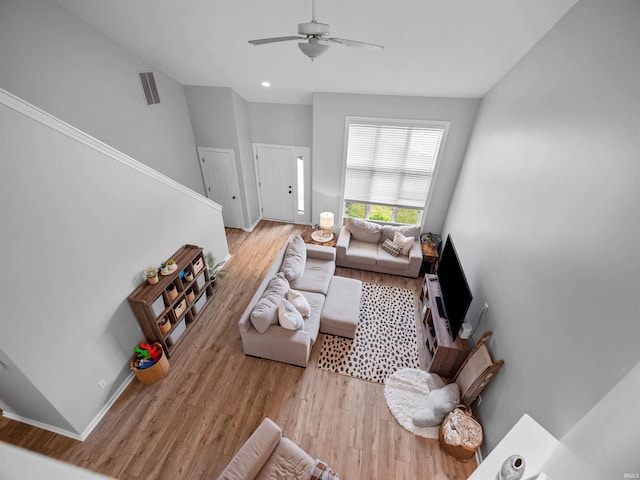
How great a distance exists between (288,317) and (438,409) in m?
1.82

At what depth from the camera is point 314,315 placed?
3592mm

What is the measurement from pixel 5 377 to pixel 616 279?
4.56 metres

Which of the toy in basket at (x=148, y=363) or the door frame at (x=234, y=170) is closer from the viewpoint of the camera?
the toy in basket at (x=148, y=363)

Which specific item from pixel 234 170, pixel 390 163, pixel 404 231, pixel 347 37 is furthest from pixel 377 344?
pixel 234 170

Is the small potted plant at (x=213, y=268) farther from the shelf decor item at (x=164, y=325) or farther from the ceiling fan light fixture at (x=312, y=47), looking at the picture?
the ceiling fan light fixture at (x=312, y=47)

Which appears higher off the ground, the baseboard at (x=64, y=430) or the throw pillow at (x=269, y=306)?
the throw pillow at (x=269, y=306)

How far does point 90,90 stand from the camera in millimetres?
3502

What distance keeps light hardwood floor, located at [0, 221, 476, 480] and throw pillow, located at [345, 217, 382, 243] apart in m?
2.37

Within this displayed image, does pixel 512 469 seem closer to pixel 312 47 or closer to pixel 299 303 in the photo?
pixel 299 303

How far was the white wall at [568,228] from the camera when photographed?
1.54 meters

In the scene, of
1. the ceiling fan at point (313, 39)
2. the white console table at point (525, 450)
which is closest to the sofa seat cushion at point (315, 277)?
the white console table at point (525, 450)

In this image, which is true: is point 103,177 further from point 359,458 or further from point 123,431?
point 359,458

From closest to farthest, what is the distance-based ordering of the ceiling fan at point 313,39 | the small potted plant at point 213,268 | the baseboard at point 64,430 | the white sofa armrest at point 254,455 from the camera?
the ceiling fan at point 313,39, the white sofa armrest at point 254,455, the baseboard at point 64,430, the small potted plant at point 213,268

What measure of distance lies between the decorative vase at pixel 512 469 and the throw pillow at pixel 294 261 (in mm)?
2944
